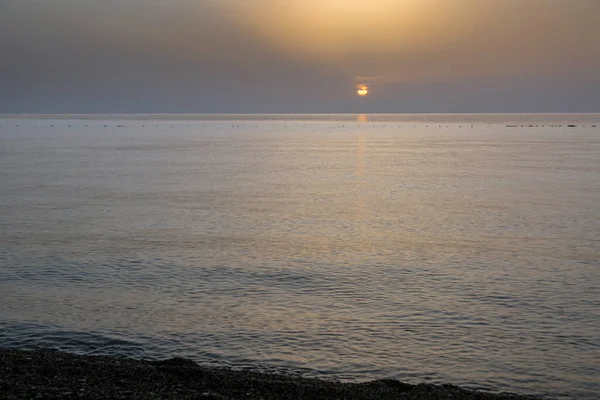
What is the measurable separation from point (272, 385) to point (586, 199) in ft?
111

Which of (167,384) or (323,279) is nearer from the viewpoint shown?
(167,384)

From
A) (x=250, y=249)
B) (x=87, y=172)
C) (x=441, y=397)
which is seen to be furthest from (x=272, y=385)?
(x=87, y=172)

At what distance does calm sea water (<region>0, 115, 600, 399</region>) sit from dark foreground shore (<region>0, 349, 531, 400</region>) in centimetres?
121

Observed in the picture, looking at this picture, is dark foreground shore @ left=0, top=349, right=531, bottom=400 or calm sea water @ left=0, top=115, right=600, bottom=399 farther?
calm sea water @ left=0, top=115, right=600, bottom=399

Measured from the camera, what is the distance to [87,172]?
60531 mm

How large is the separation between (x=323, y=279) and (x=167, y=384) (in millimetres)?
10446

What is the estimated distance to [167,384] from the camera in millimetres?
13516

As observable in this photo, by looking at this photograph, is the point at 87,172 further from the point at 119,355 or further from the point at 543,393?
the point at 543,393

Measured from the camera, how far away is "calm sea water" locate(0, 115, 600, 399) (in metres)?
16.6

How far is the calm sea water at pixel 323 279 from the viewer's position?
54.3 feet

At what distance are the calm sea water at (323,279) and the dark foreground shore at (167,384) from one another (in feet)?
3.98

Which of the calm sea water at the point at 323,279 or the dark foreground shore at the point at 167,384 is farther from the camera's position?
the calm sea water at the point at 323,279

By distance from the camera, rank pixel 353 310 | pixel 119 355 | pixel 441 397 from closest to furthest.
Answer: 1. pixel 441 397
2. pixel 119 355
3. pixel 353 310

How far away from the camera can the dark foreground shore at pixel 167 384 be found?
12.7m
